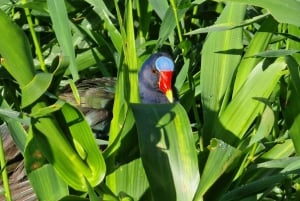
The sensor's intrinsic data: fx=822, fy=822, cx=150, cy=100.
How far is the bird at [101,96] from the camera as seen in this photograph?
2.55 meters

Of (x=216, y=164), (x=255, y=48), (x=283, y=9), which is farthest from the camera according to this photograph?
(x=255, y=48)

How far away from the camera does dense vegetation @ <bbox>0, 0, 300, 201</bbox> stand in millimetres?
1624

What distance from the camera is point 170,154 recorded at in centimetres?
171

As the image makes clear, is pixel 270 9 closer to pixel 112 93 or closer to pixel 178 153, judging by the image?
pixel 178 153

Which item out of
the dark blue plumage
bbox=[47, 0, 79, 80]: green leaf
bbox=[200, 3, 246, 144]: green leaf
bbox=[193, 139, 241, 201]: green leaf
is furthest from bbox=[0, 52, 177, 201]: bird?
bbox=[193, 139, 241, 201]: green leaf

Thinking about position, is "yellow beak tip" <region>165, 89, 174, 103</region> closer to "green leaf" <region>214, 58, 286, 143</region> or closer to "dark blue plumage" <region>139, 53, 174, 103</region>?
"dark blue plumage" <region>139, 53, 174, 103</region>

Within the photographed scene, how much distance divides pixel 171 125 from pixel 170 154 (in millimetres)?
65

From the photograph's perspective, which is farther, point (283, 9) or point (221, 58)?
point (221, 58)

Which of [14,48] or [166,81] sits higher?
[14,48]

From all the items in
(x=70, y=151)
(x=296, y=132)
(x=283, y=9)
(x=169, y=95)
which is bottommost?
(x=169, y=95)

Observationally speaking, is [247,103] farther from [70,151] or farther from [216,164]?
[70,151]

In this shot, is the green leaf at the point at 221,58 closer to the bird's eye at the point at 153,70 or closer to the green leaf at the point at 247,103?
the green leaf at the point at 247,103

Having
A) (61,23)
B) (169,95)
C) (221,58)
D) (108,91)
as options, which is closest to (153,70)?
(108,91)

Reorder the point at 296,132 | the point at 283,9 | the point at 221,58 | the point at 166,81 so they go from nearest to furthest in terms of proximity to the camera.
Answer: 1. the point at 283,9
2. the point at 296,132
3. the point at 221,58
4. the point at 166,81
